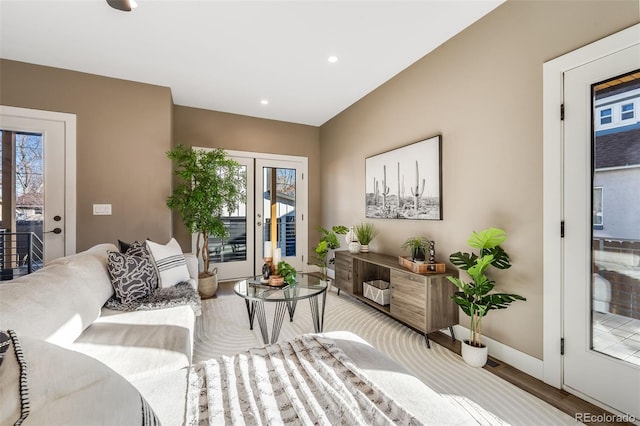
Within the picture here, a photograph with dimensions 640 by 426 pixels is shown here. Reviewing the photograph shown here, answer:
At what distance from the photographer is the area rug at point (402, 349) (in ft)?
5.24

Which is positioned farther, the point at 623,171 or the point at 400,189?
the point at 400,189

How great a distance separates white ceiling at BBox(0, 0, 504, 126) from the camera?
2211mm

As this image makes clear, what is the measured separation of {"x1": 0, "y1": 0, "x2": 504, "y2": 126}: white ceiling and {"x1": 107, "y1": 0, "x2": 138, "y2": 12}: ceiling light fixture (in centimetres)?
6

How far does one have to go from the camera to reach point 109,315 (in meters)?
1.85

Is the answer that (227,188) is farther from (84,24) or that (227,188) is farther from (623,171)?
(623,171)

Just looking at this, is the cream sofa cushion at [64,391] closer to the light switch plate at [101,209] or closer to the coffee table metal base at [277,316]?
the coffee table metal base at [277,316]

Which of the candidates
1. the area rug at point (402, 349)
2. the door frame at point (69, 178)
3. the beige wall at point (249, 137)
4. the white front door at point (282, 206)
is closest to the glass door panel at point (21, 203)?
the door frame at point (69, 178)

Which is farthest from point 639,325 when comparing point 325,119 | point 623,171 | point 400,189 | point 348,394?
point 325,119

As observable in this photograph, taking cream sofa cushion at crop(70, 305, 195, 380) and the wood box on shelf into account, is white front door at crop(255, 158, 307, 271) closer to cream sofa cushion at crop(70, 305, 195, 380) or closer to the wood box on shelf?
the wood box on shelf

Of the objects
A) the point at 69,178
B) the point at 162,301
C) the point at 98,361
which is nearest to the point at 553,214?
the point at 98,361

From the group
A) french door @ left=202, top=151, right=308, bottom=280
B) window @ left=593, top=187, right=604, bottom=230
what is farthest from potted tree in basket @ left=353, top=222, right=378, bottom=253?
window @ left=593, top=187, right=604, bottom=230

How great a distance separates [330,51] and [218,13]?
1057 millimetres

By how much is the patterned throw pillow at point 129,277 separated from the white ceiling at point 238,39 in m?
1.98

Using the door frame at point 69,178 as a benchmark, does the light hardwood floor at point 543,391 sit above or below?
below
